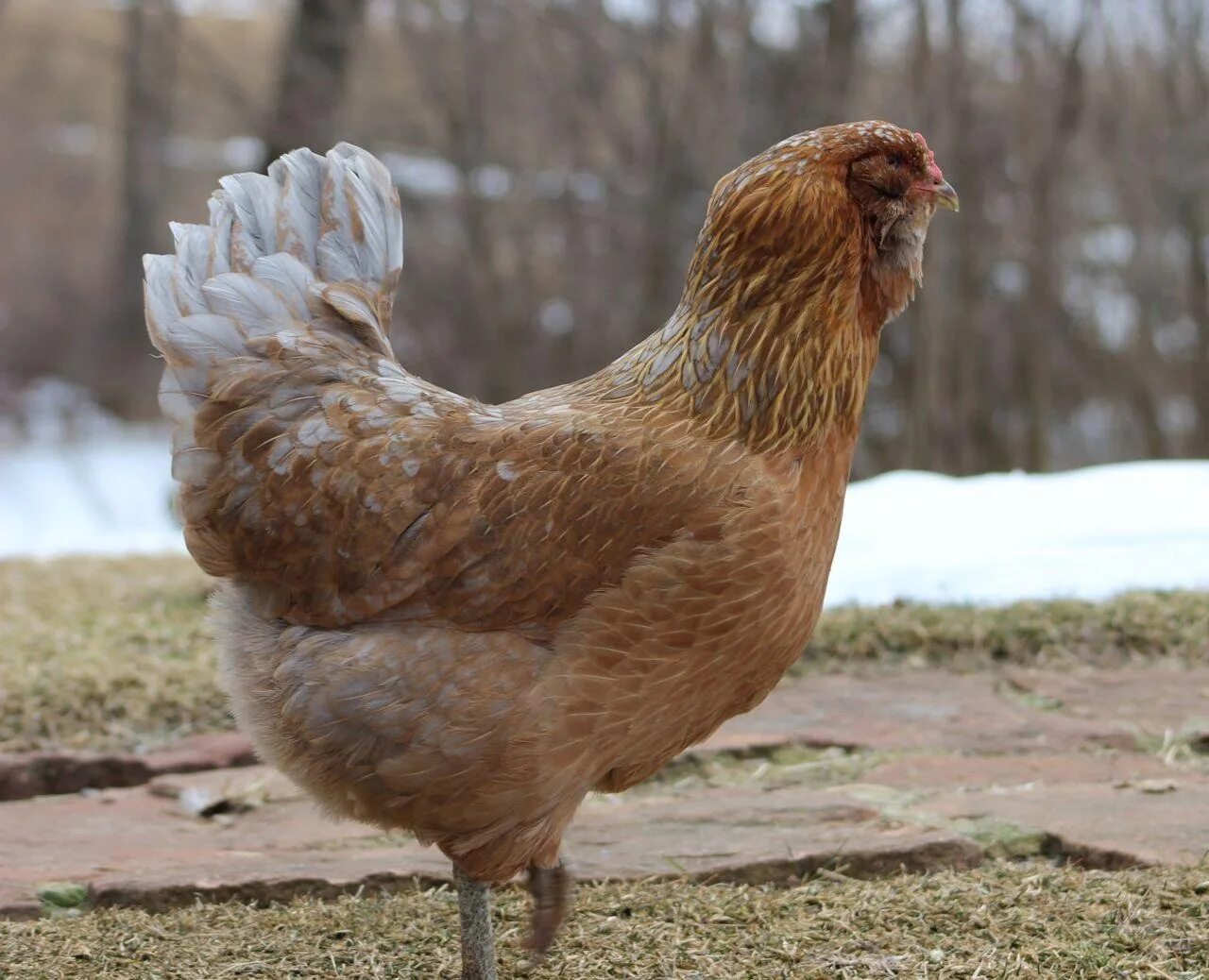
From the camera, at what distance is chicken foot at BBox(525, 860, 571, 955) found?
2.55 metres

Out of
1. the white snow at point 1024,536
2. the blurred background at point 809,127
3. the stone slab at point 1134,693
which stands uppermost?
the blurred background at point 809,127

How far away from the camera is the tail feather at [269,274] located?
2811mm

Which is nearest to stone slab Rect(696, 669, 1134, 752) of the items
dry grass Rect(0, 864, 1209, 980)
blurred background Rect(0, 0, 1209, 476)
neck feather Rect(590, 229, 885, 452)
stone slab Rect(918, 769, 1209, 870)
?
stone slab Rect(918, 769, 1209, 870)

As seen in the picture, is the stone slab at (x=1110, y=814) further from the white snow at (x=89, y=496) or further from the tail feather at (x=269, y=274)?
the white snow at (x=89, y=496)

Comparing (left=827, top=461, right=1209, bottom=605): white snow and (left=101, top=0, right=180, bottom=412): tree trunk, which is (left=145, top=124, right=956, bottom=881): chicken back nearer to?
(left=827, top=461, right=1209, bottom=605): white snow

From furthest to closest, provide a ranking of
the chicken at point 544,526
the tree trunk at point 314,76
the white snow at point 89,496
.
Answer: the white snow at point 89,496
the tree trunk at point 314,76
the chicken at point 544,526

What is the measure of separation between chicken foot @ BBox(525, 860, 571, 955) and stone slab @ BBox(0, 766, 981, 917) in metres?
0.47

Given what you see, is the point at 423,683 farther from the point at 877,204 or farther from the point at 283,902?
the point at 877,204

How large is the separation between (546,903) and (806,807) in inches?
40.6

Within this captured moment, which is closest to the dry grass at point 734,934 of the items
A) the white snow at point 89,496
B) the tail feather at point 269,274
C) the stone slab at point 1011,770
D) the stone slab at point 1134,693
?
the stone slab at point 1011,770

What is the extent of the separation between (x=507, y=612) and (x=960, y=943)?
3.62ft

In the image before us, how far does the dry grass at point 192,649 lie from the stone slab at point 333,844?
48 cm

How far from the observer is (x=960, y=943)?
8.51 ft

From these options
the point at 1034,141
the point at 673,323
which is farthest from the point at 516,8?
the point at 673,323
